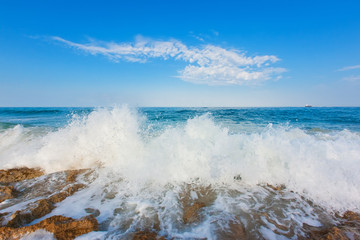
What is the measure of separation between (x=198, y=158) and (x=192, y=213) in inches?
75.8

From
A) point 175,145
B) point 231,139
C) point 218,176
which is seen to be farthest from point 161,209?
point 231,139

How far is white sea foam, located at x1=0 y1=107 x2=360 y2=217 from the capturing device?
381 cm

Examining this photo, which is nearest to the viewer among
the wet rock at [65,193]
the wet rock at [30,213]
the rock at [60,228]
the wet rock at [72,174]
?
the rock at [60,228]

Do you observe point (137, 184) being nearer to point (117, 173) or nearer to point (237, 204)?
point (117, 173)

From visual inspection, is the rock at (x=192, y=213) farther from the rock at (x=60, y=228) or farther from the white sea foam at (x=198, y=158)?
the rock at (x=60, y=228)

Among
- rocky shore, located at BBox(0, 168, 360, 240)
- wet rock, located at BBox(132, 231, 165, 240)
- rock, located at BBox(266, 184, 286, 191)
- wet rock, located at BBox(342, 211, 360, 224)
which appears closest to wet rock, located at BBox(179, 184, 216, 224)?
rocky shore, located at BBox(0, 168, 360, 240)

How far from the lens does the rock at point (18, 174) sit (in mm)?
4338

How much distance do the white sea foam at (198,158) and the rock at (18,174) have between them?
0.27m

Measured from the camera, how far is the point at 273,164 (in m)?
4.49

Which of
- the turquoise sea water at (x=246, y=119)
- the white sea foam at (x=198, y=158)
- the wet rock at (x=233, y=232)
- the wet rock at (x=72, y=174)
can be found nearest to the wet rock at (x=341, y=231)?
the white sea foam at (x=198, y=158)

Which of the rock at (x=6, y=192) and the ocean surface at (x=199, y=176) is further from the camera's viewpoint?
the rock at (x=6, y=192)

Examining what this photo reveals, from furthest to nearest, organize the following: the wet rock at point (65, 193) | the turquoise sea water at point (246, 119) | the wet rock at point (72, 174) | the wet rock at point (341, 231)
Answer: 1. the turquoise sea water at point (246, 119)
2. the wet rock at point (72, 174)
3. the wet rock at point (65, 193)
4. the wet rock at point (341, 231)

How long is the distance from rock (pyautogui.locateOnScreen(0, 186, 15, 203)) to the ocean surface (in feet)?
1.94

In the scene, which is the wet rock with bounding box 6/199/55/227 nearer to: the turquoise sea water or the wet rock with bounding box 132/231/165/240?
the wet rock with bounding box 132/231/165/240
